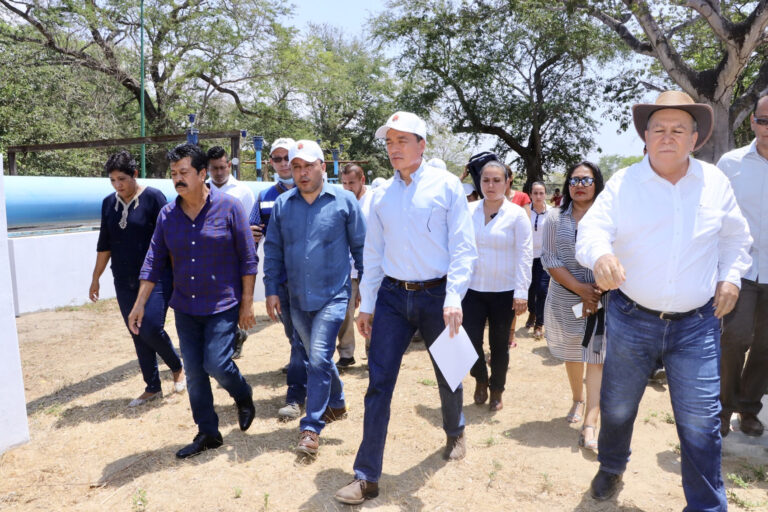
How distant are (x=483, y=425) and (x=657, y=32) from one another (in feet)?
41.7

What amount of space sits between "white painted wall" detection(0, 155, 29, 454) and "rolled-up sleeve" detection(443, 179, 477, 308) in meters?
3.03

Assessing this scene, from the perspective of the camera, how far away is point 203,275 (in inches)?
154

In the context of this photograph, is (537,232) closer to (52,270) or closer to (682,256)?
(682,256)

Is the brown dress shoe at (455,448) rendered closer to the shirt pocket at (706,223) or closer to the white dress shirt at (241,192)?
the shirt pocket at (706,223)

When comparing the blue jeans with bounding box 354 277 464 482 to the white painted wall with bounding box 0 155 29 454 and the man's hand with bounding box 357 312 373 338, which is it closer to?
the man's hand with bounding box 357 312 373 338

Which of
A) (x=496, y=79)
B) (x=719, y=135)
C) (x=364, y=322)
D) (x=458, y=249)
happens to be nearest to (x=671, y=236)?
(x=458, y=249)

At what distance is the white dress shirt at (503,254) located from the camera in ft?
14.9

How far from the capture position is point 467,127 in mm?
25828

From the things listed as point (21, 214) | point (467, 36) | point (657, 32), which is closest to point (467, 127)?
point (467, 36)

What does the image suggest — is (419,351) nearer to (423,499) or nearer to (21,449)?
(423,499)

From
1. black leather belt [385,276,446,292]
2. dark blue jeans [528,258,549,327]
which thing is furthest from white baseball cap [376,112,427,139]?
dark blue jeans [528,258,549,327]

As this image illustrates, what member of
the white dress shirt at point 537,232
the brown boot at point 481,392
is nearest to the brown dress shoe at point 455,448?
the brown boot at point 481,392

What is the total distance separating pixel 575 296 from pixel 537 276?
3.75m

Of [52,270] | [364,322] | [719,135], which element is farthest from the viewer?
[719,135]
